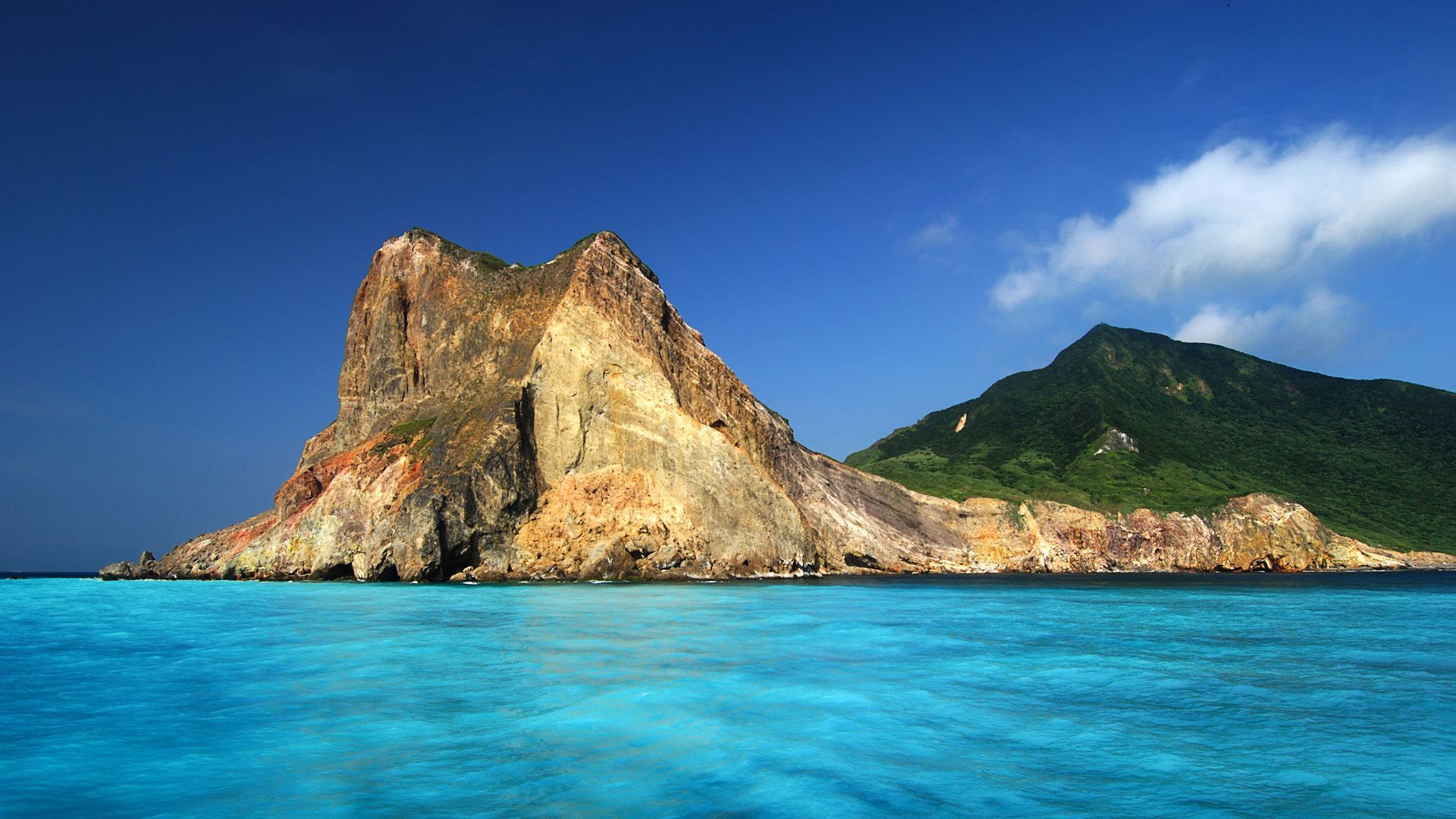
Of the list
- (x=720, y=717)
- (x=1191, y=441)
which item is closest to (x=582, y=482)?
(x=720, y=717)

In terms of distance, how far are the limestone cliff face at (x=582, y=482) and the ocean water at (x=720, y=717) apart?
72.3 feet

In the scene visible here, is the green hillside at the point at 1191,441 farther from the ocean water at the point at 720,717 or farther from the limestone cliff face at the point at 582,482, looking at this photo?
the ocean water at the point at 720,717

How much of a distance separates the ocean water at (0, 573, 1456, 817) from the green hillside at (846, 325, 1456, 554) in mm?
59473

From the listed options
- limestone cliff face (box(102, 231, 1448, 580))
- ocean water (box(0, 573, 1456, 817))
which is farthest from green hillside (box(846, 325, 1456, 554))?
ocean water (box(0, 573, 1456, 817))

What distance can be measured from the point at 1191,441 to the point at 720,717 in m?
110

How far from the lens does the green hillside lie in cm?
8100

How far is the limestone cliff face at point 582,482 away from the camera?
45438 mm

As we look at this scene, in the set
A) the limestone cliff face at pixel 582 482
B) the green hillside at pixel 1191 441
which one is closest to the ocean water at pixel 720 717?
the limestone cliff face at pixel 582 482

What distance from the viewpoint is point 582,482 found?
47.6 m

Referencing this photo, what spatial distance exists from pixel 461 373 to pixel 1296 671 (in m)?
52.7

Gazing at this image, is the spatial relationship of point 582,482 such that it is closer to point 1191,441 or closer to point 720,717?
point 720,717

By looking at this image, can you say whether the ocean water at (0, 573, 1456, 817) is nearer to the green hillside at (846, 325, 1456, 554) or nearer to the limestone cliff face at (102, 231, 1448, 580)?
the limestone cliff face at (102, 231, 1448, 580)

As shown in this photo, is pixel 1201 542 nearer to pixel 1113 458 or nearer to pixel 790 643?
pixel 1113 458

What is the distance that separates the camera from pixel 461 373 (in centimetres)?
5653
